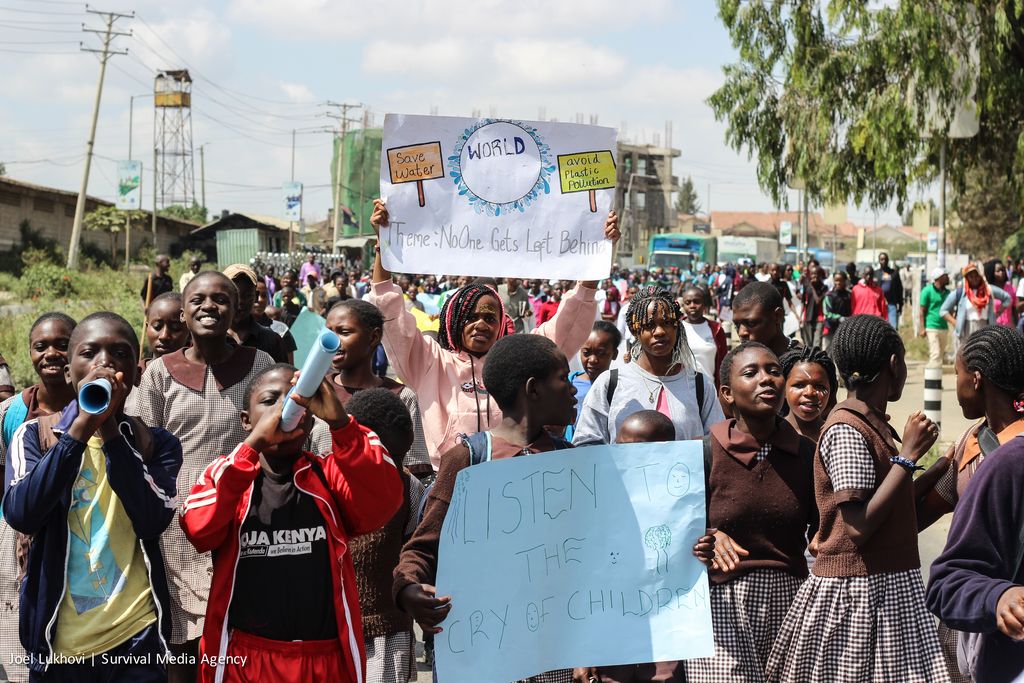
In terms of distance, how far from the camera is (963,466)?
380cm

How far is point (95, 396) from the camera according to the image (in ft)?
10.3

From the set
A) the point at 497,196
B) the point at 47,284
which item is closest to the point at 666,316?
the point at 497,196

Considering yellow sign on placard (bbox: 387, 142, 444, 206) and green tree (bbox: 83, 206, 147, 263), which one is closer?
yellow sign on placard (bbox: 387, 142, 444, 206)

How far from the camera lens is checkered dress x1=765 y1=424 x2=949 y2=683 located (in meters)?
3.60

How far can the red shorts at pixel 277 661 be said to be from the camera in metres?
3.16

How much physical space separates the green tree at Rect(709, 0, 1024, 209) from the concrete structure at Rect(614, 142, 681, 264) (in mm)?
84904

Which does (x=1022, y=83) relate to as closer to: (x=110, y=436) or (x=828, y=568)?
(x=828, y=568)

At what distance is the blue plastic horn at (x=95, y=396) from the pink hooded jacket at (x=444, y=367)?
191 centimetres

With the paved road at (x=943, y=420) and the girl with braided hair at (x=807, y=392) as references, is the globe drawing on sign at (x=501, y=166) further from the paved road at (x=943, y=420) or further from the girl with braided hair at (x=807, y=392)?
the paved road at (x=943, y=420)

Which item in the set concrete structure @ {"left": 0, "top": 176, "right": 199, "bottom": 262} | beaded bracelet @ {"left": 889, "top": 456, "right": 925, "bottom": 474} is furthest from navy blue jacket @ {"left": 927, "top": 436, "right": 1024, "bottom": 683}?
concrete structure @ {"left": 0, "top": 176, "right": 199, "bottom": 262}

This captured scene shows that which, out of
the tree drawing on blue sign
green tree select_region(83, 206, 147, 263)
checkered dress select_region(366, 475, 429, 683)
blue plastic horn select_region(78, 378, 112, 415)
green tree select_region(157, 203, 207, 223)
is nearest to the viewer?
blue plastic horn select_region(78, 378, 112, 415)

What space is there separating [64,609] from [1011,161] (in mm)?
18637

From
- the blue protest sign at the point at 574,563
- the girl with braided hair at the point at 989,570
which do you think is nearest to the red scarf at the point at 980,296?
the blue protest sign at the point at 574,563

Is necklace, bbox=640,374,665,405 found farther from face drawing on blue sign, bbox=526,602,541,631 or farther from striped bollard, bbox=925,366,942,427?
striped bollard, bbox=925,366,942,427
